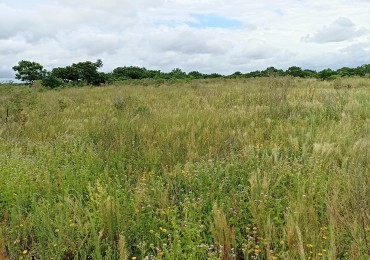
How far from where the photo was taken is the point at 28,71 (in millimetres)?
38469

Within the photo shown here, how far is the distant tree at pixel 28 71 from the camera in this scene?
38406 millimetres

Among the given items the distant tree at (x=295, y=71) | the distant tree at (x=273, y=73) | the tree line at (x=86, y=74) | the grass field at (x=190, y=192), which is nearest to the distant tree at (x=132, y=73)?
the tree line at (x=86, y=74)

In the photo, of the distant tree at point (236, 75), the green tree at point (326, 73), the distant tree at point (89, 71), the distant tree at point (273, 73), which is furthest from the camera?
the distant tree at point (89, 71)

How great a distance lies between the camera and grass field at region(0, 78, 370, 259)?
242 centimetres

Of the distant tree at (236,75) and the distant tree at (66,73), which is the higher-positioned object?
the distant tree at (66,73)

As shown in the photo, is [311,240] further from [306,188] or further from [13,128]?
[13,128]

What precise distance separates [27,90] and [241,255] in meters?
8.71

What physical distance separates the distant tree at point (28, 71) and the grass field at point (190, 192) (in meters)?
35.4

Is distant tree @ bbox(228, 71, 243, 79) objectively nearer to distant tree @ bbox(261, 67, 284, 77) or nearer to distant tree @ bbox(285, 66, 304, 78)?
distant tree @ bbox(261, 67, 284, 77)

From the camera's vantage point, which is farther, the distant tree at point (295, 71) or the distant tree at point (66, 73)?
the distant tree at point (66, 73)

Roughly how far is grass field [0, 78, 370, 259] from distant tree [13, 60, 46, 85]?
116ft

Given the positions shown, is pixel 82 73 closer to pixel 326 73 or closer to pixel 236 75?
pixel 236 75

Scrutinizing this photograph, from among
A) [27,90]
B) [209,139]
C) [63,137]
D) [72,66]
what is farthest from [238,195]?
[72,66]

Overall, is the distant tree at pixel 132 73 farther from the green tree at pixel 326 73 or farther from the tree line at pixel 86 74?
the green tree at pixel 326 73
